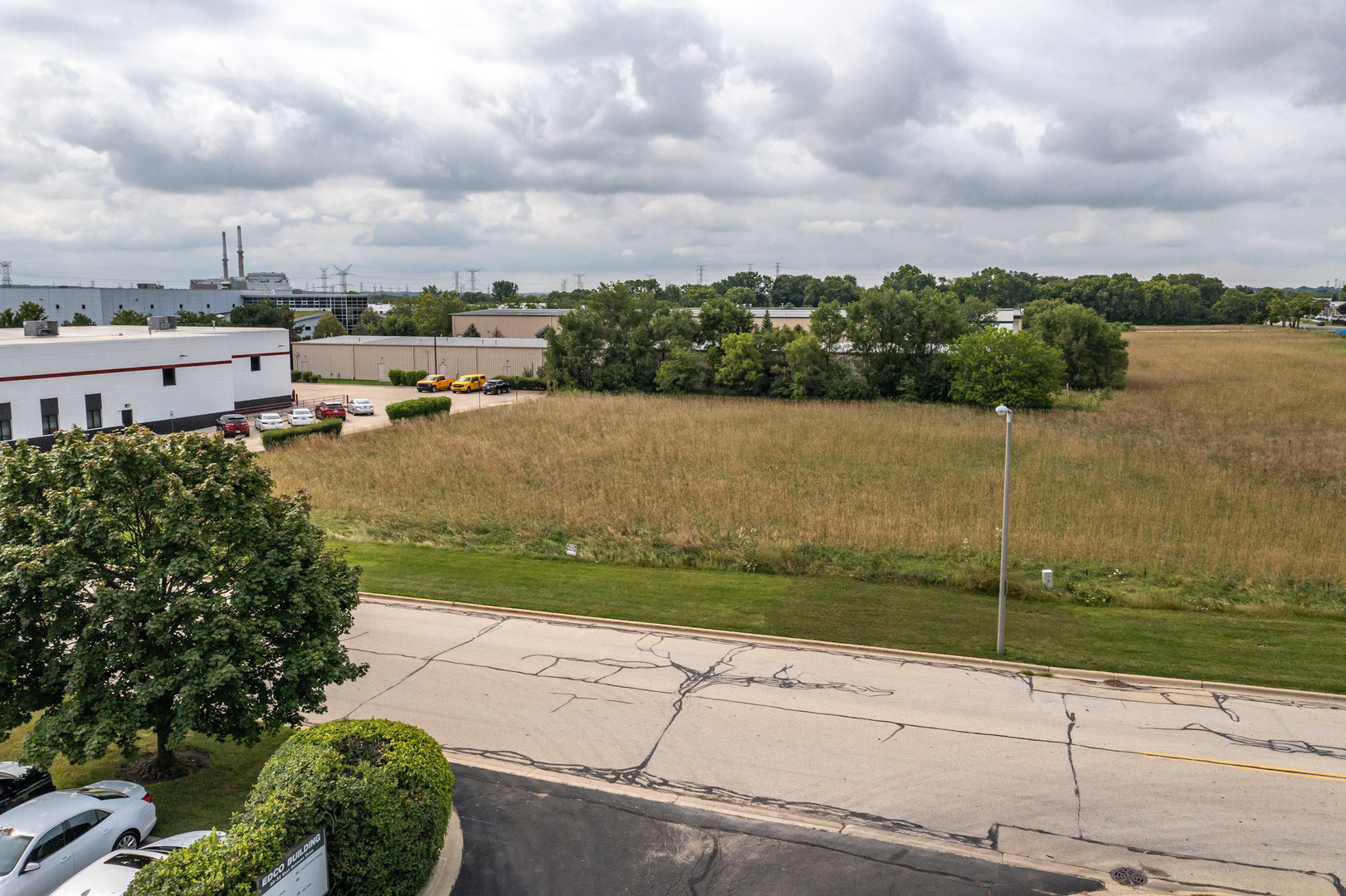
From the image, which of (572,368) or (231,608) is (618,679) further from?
(572,368)

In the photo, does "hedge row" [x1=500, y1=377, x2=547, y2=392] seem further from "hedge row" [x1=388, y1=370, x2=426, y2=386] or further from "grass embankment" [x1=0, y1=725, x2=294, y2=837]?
"grass embankment" [x1=0, y1=725, x2=294, y2=837]

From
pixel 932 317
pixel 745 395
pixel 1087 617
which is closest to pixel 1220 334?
pixel 932 317

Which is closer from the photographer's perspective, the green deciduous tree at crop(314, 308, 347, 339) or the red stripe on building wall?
the red stripe on building wall

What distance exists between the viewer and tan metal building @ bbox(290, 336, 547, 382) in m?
75.8

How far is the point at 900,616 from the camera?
2158 centimetres

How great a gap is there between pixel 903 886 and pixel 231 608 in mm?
10244

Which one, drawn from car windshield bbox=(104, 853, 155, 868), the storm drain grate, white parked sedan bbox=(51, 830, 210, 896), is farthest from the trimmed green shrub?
the storm drain grate

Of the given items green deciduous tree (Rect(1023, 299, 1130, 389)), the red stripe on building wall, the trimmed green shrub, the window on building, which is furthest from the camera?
green deciduous tree (Rect(1023, 299, 1130, 389))

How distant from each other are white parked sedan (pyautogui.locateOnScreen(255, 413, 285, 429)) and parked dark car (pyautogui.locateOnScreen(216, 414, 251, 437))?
856 millimetres

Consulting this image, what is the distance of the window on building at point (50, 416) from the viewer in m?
41.4

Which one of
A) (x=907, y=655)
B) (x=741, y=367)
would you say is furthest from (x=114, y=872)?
(x=741, y=367)

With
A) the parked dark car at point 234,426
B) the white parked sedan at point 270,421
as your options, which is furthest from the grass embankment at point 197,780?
the white parked sedan at point 270,421

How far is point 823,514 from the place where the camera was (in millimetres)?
29875

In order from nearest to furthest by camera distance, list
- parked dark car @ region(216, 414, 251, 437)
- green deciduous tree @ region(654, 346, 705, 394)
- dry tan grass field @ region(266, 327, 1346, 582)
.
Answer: dry tan grass field @ region(266, 327, 1346, 582)
parked dark car @ region(216, 414, 251, 437)
green deciduous tree @ region(654, 346, 705, 394)
